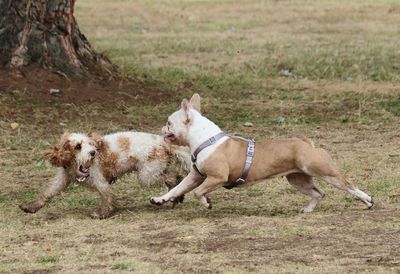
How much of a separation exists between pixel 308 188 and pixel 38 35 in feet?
19.7

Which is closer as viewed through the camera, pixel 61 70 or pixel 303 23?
pixel 61 70

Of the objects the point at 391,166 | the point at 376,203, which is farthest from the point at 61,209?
the point at 391,166

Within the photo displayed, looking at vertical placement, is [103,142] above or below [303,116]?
above

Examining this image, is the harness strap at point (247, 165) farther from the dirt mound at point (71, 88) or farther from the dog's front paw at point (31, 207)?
the dirt mound at point (71, 88)

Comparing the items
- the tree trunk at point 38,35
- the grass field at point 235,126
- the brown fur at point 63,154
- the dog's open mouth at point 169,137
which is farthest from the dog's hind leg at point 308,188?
the tree trunk at point 38,35

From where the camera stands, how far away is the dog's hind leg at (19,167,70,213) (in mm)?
8211

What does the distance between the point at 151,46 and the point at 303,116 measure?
225 inches

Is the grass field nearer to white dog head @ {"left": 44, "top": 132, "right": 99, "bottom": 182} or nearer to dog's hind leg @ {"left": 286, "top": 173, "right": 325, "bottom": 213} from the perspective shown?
dog's hind leg @ {"left": 286, "top": 173, "right": 325, "bottom": 213}

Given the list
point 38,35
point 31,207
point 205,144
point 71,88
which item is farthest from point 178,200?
point 38,35

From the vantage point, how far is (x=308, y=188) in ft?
26.7

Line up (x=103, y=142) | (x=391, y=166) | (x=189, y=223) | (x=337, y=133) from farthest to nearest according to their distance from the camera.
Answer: (x=337, y=133), (x=391, y=166), (x=103, y=142), (x=189, y=223)

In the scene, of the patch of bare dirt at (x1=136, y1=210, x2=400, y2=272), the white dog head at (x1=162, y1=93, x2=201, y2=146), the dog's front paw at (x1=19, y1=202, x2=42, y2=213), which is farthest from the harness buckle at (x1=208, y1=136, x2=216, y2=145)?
the dog's front paw at (x1=19, y1=202, x2=42, y2=213)

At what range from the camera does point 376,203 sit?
8188 mm

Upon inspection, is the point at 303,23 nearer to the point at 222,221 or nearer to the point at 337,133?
the point at 337,133
